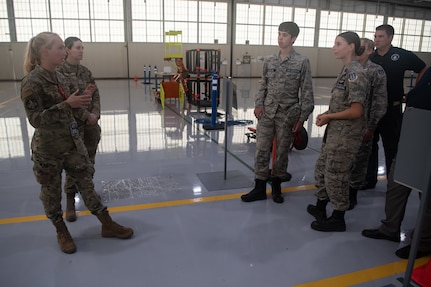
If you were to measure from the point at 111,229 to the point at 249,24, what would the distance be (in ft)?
78.8

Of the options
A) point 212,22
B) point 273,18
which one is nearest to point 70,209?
point 212,22

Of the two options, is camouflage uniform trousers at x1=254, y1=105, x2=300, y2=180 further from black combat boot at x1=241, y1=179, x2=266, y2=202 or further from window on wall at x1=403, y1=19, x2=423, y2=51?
window on wall at x1=403, y1=19, x2=423, y2=51

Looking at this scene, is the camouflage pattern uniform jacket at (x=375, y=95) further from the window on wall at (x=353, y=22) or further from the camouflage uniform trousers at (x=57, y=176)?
the window on wall at (x=353, y=22)

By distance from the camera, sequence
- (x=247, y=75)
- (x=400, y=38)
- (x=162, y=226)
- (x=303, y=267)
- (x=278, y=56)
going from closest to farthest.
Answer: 1. (x=303, y=267)
2. (x=162, y=226)
3. (x=278, y=56)
4. (x=247, y=75)
5. (x=400, y=38)

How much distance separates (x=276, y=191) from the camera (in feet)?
13.3

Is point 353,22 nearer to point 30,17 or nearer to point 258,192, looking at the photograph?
point 30,17

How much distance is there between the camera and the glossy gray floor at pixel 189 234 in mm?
2590

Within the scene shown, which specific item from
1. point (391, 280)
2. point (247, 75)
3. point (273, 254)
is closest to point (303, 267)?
point (273, 254)

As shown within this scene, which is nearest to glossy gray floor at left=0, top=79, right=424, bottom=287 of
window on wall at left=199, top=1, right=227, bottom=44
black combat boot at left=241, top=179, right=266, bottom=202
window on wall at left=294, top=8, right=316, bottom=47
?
black combat boot at left=241, top=179, right=266, bottom=202

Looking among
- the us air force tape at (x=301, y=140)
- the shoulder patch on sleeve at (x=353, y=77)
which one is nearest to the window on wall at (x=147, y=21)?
the us air force tape at (x=301, y=140)

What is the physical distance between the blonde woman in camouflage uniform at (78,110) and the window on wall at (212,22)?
832 inches

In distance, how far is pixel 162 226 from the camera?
3.35 meters

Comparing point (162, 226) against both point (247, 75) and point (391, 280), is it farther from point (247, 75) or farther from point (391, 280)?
point (247, 75)

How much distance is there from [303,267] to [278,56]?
2.31 m
